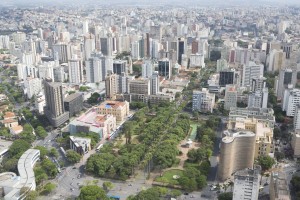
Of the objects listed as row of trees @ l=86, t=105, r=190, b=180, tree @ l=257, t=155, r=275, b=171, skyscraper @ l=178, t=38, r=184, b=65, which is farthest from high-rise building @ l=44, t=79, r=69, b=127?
skyscraper @ l=178, t=38, r=184, b=65

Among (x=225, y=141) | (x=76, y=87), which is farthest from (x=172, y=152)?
(x=76, y=87)

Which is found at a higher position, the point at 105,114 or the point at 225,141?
the point at 225,141

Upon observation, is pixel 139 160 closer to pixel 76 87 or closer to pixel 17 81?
pixel 76 87

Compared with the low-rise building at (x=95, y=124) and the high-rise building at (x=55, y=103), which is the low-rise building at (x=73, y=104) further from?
the low-rise building at (x=95, y=124)

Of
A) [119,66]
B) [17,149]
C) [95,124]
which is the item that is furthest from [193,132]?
[119,66]

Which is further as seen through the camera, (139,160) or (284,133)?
(284,133)

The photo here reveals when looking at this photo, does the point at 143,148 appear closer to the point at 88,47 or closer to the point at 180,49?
the point at 180,49

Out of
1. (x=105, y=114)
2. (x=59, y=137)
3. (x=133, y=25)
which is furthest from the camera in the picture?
(x=133, y=25)
